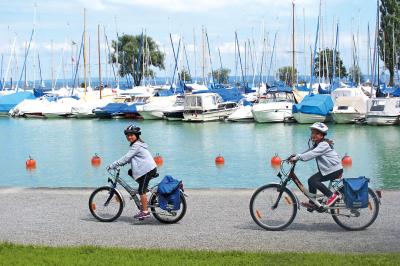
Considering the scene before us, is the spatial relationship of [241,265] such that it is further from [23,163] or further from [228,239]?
[23,163]

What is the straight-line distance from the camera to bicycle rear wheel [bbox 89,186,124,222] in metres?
10.9

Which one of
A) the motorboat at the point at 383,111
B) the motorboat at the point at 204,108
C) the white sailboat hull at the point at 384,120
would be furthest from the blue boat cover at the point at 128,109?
the white sailboat hull at the point at 384,120

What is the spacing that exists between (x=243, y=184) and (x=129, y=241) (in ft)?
41.4

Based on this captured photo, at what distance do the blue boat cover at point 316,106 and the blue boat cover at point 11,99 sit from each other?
3261 cm

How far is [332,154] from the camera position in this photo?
9906 millimetres

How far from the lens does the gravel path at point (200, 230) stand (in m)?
8.95

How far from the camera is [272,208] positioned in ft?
33.1

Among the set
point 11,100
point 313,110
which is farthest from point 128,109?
point 313,110

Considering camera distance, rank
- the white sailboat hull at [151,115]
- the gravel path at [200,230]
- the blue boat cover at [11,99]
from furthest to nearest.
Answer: the blue boat cover at [11,99]
the white sailboat hull at [151,115]
the gravel path at [200,230]

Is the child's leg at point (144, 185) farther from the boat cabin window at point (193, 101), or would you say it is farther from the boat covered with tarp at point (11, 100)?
the boat covered with tarp at point (11, 100)

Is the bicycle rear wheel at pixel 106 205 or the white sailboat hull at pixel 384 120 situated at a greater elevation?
the white sailboat hull at pixel 384 120

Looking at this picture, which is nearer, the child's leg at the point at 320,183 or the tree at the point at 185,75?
the child's leg at the point at 320,183

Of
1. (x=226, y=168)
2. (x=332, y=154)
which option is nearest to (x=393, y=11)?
(x=226, y=168)

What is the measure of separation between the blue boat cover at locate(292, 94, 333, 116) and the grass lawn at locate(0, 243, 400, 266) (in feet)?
134
